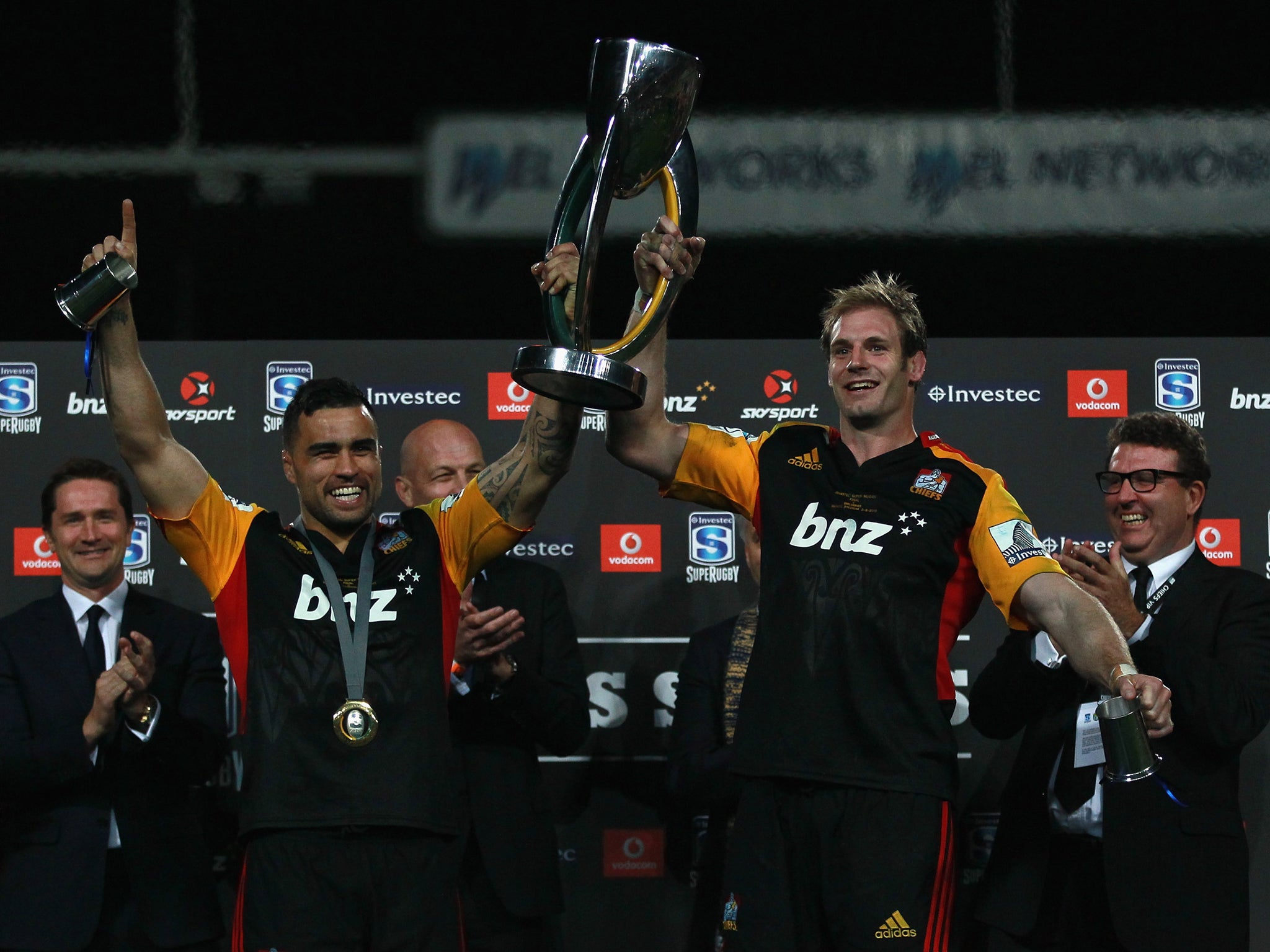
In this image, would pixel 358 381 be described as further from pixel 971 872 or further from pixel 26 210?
pixel 971 872

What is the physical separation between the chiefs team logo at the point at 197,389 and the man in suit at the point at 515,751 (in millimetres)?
1026

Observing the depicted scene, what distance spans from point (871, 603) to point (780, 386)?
1.79 m

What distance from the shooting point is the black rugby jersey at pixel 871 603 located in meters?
2.60

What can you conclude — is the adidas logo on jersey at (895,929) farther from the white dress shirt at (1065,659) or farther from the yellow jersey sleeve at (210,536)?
the yellow jersey sleeve at (210,536)

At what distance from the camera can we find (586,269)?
2.48 meters

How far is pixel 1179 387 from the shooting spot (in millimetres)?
4328

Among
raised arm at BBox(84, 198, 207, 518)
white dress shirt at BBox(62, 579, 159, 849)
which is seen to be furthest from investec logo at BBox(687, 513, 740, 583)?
raised arm at BBox(84, 198, 207, 518)

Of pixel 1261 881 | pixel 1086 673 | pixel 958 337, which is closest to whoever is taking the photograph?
pixel 1086 673

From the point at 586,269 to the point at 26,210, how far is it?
9.94 ft

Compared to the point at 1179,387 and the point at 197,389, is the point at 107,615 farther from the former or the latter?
the point at 1179,387

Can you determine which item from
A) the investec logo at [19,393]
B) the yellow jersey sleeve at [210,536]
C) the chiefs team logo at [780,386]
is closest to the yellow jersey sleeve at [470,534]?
the yellow jersey sleeve at [210,536]

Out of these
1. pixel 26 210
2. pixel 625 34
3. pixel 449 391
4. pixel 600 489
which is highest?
pixel 625 34

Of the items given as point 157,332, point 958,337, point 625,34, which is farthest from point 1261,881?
point 157,332

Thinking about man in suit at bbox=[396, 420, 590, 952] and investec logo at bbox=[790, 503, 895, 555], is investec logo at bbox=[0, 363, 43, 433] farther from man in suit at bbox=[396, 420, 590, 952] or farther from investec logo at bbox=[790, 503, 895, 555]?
investec logo at bbox=[790, 503, 895, 555]
